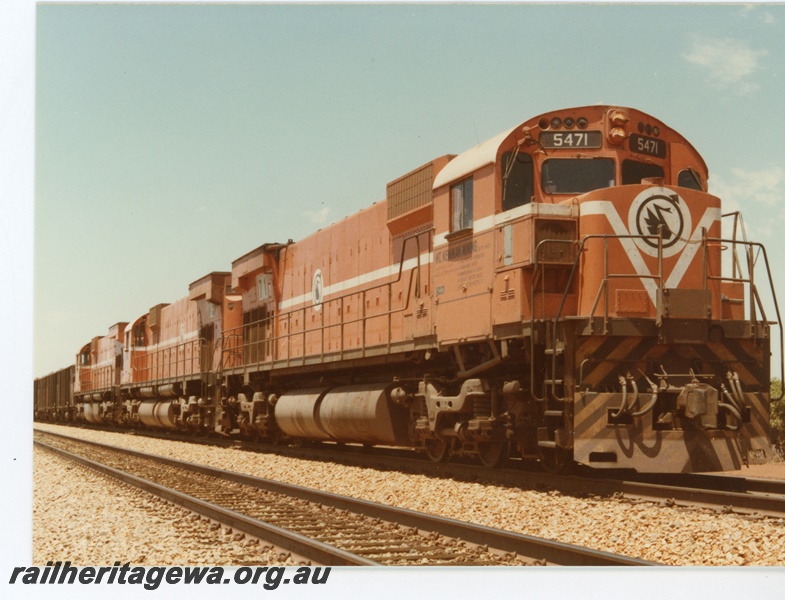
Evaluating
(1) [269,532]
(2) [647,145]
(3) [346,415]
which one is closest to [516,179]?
(2) [647,145]

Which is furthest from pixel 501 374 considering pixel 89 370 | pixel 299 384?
pixel 89 370

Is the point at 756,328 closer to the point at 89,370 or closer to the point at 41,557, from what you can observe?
the point at 41,557

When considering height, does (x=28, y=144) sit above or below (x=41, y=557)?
above

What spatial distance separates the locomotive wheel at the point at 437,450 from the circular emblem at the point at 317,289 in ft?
13.9

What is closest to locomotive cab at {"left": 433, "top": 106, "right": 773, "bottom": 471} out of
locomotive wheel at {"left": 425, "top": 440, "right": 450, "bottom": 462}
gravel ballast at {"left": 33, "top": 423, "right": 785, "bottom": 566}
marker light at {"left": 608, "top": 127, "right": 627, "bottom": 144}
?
marker light at {"left": 608, "top": 127, "right": 627, "bottom": 144}

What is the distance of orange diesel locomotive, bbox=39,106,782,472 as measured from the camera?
326 inches

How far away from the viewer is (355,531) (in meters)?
7.09

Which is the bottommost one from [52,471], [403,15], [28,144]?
[52,471]

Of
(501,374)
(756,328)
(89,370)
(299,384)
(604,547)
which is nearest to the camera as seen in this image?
(604,547)

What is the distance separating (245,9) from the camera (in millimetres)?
7305

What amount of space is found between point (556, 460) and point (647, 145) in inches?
132

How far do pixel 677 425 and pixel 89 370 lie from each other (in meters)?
27.5

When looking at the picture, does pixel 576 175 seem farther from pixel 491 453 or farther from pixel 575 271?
pixel 491 453

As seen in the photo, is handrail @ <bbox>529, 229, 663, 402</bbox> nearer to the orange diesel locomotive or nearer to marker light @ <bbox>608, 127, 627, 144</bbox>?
the orange diesel locomotive
